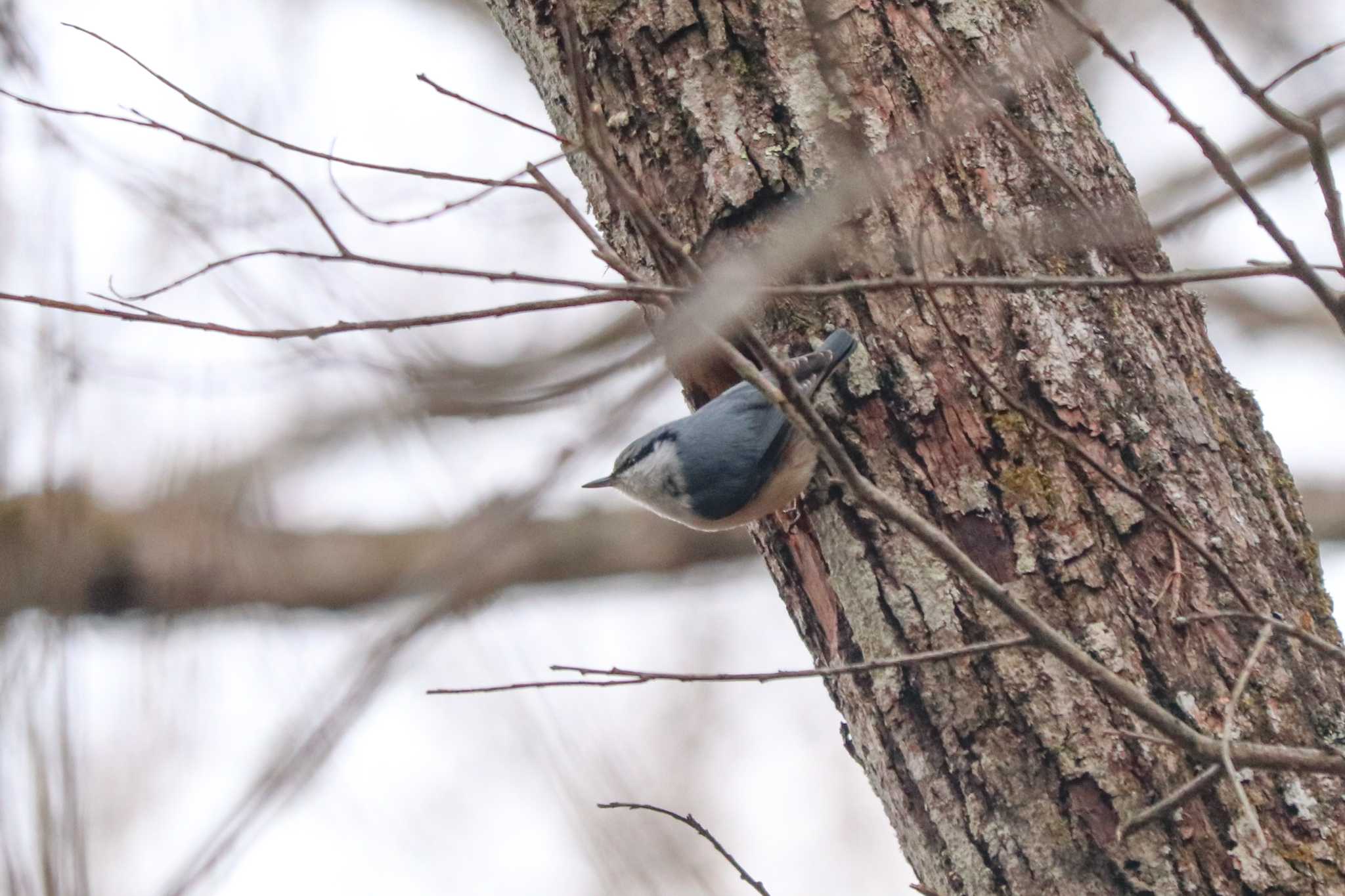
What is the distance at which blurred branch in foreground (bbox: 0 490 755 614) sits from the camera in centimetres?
140

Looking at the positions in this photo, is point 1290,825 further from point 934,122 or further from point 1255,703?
point 934,122

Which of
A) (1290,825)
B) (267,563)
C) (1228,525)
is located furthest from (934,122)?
(267,563)

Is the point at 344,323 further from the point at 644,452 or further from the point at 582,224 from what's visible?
the point at 644,452

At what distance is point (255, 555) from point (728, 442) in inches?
45.7

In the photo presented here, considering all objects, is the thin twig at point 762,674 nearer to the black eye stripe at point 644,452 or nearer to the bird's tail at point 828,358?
the bird's tail at point 828,358

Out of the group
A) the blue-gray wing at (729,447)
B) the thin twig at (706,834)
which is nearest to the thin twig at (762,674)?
the thin twig at (706,834)

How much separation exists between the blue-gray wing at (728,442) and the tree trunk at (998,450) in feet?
1.38

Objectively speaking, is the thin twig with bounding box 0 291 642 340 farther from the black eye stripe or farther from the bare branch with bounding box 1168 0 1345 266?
the black eye stripe

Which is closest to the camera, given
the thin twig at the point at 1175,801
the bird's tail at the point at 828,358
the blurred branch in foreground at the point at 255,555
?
the thin twig at the point at 1175,801

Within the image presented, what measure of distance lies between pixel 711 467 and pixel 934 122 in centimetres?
98

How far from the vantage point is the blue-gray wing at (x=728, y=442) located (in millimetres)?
2518

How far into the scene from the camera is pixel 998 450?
5.88 feet

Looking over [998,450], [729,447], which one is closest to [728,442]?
[729,447]

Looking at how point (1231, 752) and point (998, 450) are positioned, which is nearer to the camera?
point (1231, 752)
